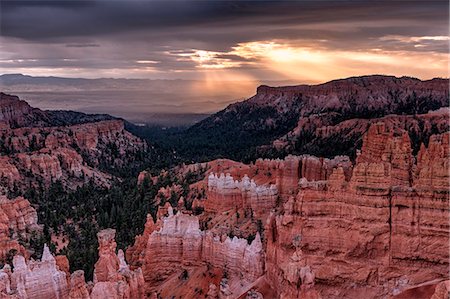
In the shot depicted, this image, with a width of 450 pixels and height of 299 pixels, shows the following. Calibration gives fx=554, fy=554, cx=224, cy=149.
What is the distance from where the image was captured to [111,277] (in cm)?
2680

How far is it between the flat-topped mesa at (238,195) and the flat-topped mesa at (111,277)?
19.8 m

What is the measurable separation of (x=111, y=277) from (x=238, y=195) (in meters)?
24.4

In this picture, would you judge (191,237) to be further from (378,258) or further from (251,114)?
(251,114)

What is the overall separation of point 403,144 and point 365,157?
3.52 metres

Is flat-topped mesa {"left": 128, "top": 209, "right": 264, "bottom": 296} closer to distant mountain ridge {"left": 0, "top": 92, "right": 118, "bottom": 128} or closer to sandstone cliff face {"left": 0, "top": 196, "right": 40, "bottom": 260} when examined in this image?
sandstone cliff face {"left": 0, "top": 196, "right": 40, "bottom": 260}

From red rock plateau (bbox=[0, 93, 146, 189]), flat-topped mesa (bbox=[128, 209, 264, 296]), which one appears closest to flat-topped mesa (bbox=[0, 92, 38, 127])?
red rock plateau (bbox=[0, 93, 146, 189])

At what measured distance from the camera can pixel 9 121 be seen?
139625 mm

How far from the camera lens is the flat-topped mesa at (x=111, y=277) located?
25911 millimetres

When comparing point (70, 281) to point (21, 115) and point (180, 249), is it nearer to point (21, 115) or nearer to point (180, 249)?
point (180, 249)

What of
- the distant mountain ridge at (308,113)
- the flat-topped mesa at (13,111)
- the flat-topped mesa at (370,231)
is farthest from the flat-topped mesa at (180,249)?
the flat-topped mesa at (13,111)

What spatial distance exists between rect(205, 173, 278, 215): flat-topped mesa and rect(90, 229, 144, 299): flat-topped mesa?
19.8 m

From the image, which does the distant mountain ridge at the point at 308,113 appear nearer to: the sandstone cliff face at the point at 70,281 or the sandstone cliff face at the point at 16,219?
the sandstone cliff face at the point at 16,219

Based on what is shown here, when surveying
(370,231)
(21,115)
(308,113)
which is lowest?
(370,231)

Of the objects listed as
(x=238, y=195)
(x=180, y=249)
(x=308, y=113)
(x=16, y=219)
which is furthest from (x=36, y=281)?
(x=308, y=113)
